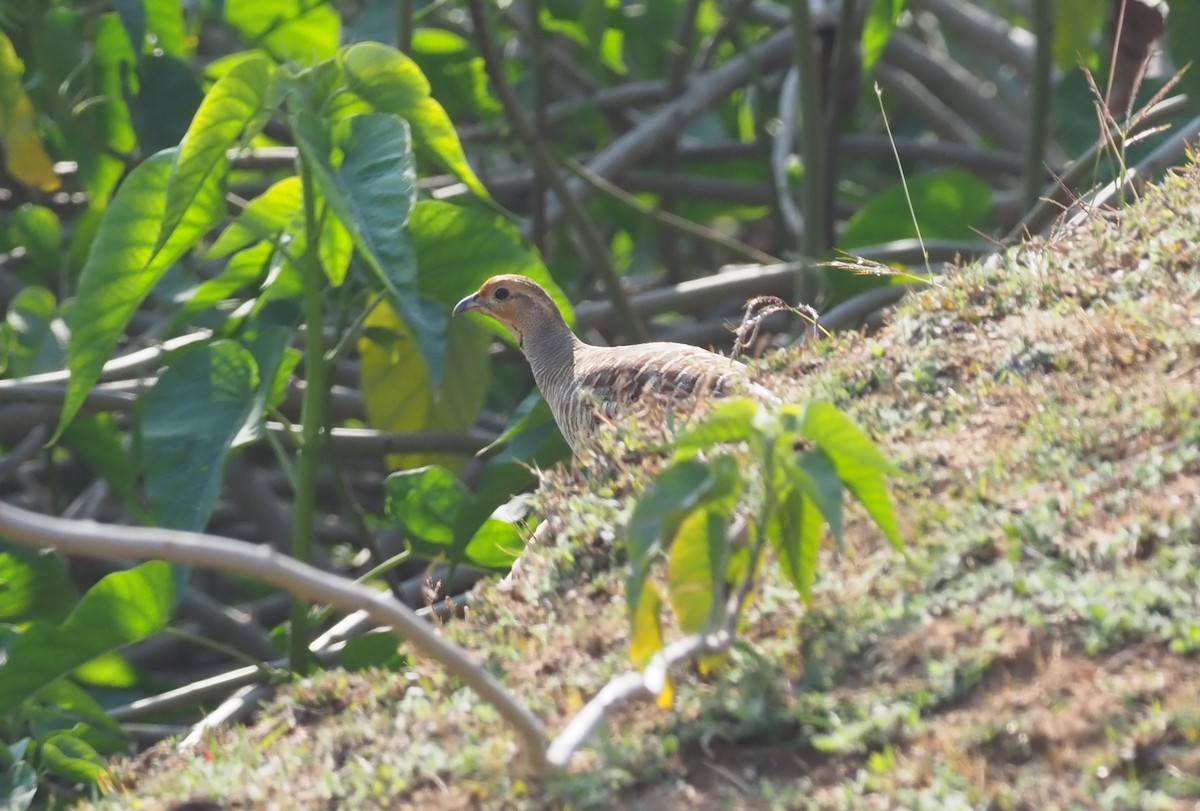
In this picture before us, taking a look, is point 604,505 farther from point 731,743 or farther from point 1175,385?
point 1175,385

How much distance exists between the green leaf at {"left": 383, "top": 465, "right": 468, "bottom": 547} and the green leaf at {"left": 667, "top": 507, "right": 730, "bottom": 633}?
2022mm

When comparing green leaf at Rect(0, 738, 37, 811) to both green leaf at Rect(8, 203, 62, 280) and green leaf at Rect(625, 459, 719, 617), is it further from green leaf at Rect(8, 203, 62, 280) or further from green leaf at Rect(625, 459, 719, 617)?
green leaf at Rect(8, 203, 62, 280)

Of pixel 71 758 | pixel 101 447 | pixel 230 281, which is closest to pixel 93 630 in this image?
pixel 71 758

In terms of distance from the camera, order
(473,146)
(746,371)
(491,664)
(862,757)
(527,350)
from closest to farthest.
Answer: (862,757), (491,664), (746,371), (527,350), (473,146)

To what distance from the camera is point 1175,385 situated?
3318 mm

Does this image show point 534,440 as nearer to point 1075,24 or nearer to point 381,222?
point 381,222

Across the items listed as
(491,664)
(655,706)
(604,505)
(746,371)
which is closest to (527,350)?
(746,371)

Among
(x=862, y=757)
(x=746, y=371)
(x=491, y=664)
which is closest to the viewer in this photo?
(x=862, y=757)

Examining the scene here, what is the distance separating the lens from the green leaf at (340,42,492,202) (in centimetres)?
430

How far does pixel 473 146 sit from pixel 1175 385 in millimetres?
4832

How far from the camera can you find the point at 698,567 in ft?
8.68

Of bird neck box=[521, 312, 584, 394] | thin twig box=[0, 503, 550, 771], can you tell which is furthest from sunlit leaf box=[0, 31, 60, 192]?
A: thin twig box=[0, 503, 550, 771]

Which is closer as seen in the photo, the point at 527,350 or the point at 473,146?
the point at 527,350

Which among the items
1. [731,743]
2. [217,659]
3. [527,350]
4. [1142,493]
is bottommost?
[217,659]
